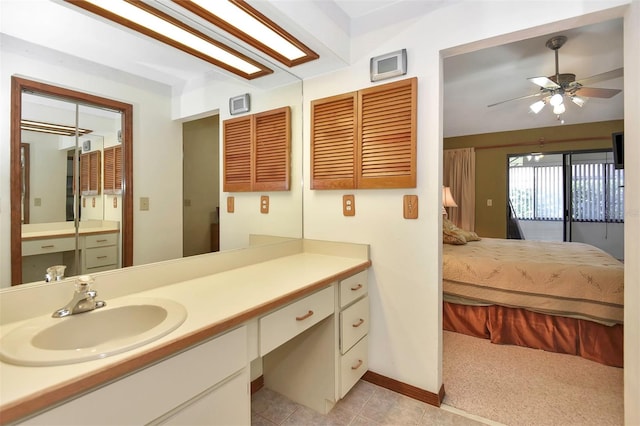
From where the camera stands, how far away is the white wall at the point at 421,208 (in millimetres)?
1563

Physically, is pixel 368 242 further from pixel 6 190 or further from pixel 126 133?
pixel 6 190

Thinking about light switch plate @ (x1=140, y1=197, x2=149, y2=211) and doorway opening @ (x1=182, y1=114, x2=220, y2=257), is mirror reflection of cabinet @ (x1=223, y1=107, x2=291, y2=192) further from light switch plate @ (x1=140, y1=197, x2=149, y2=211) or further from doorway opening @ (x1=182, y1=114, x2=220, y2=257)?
light switch plate @ (x1=140, y1=197, x2=149, y2=211)

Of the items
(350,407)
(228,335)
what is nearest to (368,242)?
(350,407)

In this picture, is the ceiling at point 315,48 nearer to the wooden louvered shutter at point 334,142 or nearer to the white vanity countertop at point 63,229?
the wooden louvered shutter at point 334,142

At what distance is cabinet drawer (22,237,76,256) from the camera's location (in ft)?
3.47

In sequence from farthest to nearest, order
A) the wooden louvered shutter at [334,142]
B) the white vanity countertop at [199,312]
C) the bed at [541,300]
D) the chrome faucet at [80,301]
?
the bed at [541,300]
the wooden louvered shutter at [334,142]
the chrome faucet at [80,301]
the white vanity countertop at [199,312]

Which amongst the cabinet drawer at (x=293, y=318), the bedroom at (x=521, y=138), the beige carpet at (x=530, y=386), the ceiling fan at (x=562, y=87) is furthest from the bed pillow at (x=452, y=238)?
the cabinet drawer at (x=293, y=318)

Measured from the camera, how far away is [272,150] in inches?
84.7

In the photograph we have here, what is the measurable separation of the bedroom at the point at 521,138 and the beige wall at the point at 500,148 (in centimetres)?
1

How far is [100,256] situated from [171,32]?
42.9 inches

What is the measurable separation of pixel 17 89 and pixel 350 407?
209 centimetres

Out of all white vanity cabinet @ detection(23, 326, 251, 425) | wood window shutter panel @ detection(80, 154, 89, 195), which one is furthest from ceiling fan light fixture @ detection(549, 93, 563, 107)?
wood window shutter panel @ detection(80, 154, 89, 195)

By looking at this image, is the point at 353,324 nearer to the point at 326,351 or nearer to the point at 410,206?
the point at 326,351

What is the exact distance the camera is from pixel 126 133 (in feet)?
4.34
